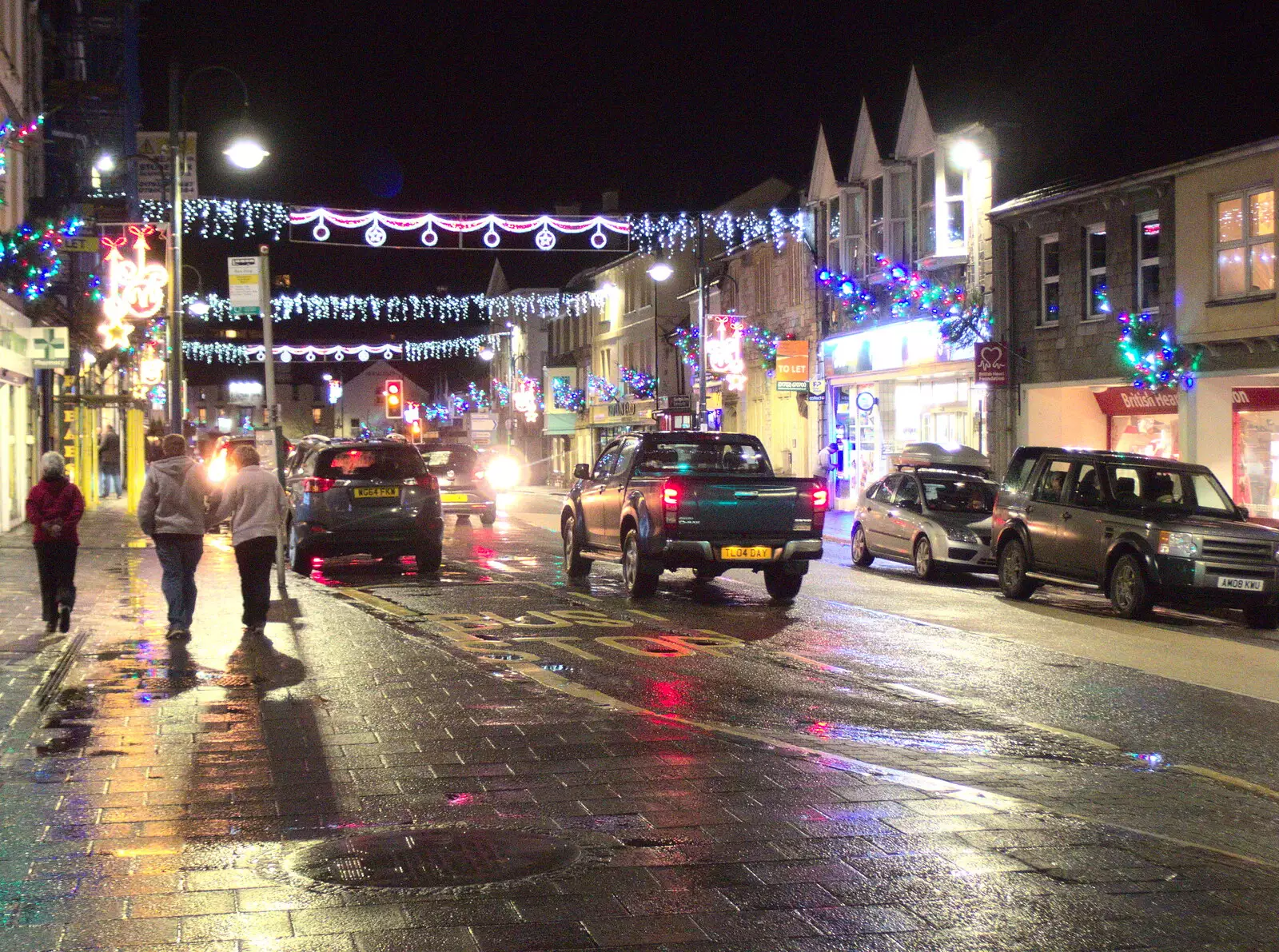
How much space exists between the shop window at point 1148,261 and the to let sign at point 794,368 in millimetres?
13898

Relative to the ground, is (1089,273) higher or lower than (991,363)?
higher

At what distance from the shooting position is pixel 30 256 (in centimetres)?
2420

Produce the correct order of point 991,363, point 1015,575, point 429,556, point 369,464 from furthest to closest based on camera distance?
point 991,363 < point 369,464 < point 429,556 < point 1015,575

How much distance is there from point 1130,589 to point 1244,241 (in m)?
9.60

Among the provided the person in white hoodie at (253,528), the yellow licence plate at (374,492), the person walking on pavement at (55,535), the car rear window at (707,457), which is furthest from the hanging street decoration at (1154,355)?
the person walking on pavement at (55,535)

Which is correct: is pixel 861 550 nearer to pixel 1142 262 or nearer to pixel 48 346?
pixel 1142 262

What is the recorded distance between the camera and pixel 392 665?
11562mm

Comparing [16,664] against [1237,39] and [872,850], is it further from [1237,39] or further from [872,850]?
[1237,39]

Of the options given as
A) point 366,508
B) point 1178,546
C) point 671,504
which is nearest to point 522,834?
point 671,504

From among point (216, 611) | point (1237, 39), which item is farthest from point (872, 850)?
point (1237, 39)

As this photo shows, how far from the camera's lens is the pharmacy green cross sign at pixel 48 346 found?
1089 inches

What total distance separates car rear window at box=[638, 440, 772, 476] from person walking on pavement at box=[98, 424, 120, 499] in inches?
973

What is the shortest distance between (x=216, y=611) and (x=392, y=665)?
465 cm

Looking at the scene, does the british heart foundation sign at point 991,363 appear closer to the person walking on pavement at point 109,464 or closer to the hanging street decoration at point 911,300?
the hanging street decoration at point 911,300
